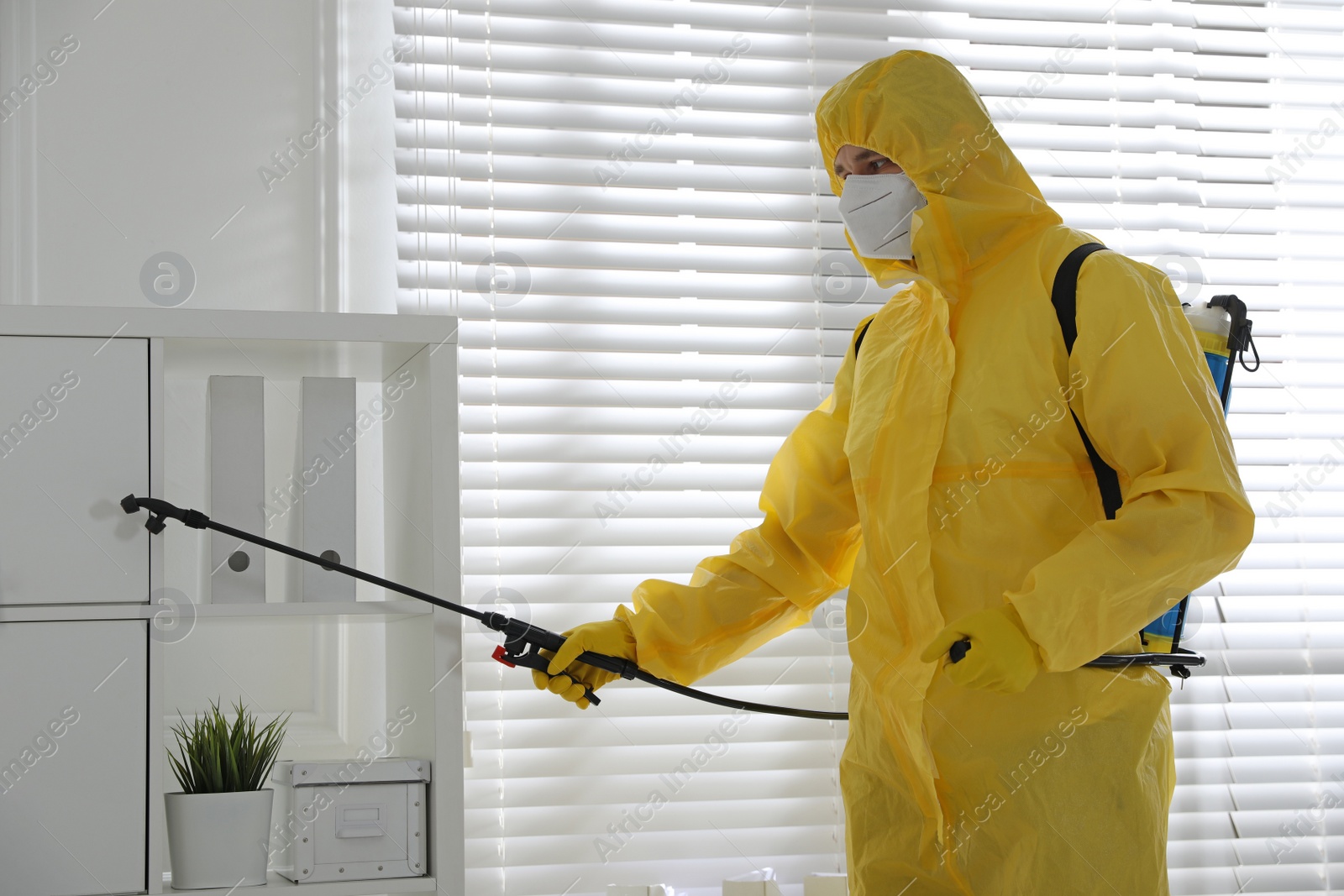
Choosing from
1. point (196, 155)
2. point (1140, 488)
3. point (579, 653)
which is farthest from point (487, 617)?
point (196, 155)

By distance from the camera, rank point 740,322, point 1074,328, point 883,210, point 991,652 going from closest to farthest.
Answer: point 991,652 < point 1074,328 < point 883,210 < point 740,322

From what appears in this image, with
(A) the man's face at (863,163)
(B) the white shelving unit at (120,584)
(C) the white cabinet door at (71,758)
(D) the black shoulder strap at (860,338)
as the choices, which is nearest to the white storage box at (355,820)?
(B) the white shelving unit at (120,584)

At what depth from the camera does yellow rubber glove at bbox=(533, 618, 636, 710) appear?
1.35m

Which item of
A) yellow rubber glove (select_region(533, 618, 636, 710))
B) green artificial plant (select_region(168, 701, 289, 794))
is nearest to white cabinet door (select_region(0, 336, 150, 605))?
green artificial plant (select_region(168, 701, 289, 794))

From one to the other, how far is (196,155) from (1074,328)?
136 centimetres

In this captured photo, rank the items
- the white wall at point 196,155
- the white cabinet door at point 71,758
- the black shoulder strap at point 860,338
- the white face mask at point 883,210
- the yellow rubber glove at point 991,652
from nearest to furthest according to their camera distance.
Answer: the yellow rubber glove at point 991,652, the white cabinet door at point 71,758, the white face mask at point 883,210, the black shoulder strap at point 860,338, the white wall at point 196,155

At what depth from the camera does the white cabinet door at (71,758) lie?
3.88 ft

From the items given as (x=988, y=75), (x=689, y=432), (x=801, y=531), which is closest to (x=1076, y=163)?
(x=988, y=75)

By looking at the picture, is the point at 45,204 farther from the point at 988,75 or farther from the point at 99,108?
the point at 988,75

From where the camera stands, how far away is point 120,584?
48.6 inches

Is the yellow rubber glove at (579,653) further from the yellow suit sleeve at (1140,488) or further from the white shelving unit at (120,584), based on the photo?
the yellow suit sleeve at (1140,488)

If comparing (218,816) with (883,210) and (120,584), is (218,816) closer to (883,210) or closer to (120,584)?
(120,584)

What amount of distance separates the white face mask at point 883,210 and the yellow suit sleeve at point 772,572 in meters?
0.19

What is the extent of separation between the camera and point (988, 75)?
2.00 meters
